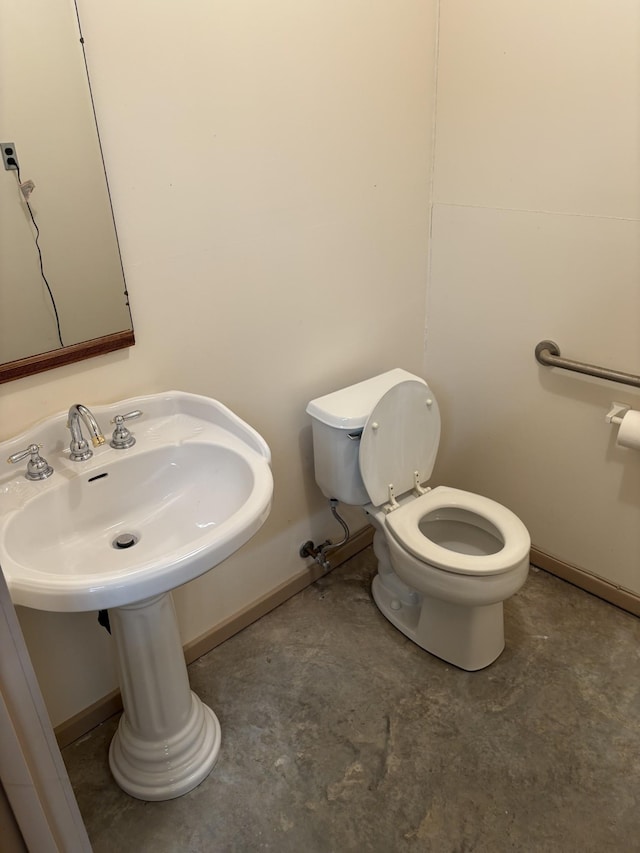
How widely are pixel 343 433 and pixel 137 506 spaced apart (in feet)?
2.09

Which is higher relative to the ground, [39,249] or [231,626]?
[39,249]

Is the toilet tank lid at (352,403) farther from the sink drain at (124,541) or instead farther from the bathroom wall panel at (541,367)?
the sink drain at (124,541)

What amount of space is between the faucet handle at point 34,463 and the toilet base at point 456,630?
1120 mm

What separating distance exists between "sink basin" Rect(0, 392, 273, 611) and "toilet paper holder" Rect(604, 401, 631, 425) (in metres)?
1.07

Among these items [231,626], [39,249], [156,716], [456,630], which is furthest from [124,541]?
[456,630]

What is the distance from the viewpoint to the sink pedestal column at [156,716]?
4.58ft

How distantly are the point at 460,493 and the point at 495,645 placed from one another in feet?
1.53

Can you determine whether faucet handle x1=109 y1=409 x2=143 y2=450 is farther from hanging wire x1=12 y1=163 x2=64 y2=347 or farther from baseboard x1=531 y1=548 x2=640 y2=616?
baseboard x1=531 y1=548 x2=640 y2=616

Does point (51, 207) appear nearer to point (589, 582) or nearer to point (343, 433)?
point (343, 433)

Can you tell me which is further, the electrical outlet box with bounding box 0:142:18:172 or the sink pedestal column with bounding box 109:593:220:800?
the sink pedestal column with bounding box 109:593:220:800

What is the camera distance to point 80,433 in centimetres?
131

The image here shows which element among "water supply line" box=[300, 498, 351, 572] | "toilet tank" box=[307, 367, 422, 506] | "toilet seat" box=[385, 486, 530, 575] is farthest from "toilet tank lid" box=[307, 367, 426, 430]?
"water supply line" box=[300, 498, 351, 572]

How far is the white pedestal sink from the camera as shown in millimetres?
1165

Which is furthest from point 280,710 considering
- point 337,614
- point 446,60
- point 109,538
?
point 446,60
